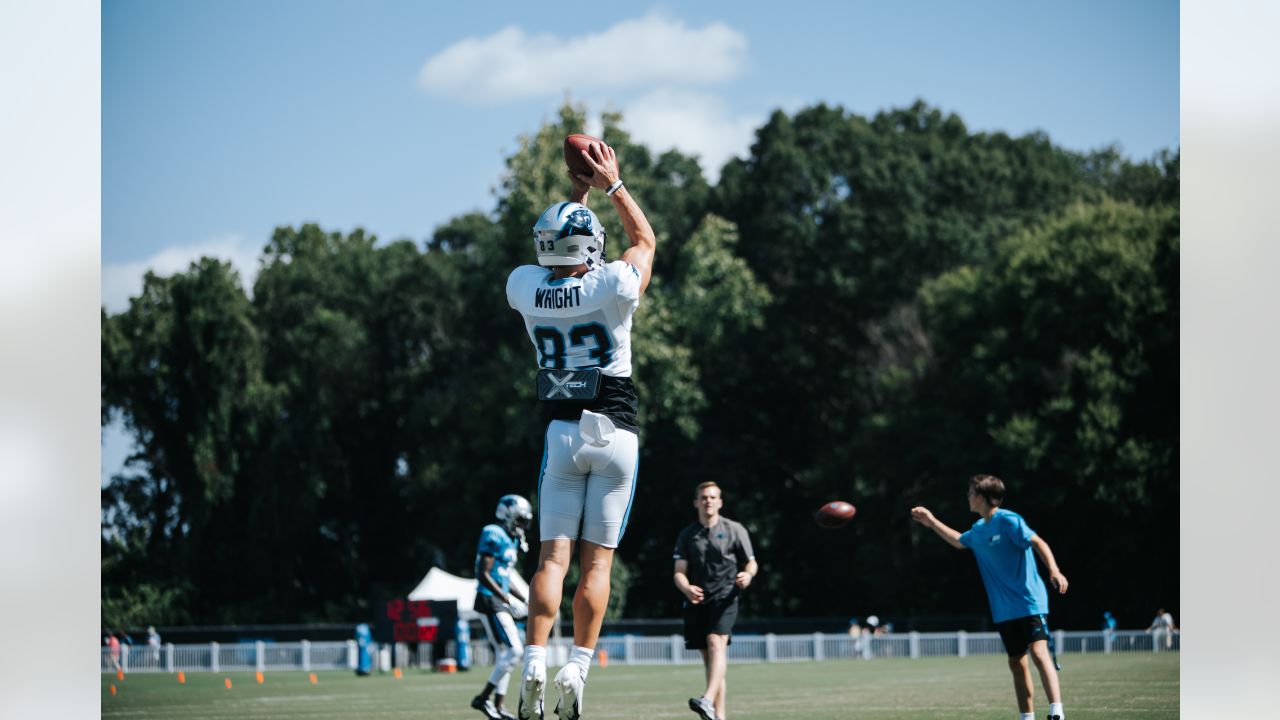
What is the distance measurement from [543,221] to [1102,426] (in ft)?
109

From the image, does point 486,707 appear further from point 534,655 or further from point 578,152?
point 578,152

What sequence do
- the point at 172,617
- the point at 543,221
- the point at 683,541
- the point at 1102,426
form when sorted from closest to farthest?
the point at 543,221
the point at 683,541
the point at 1102,426
the point at 172,617

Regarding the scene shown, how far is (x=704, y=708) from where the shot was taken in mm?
11180

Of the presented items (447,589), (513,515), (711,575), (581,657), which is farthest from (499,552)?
(447,589)

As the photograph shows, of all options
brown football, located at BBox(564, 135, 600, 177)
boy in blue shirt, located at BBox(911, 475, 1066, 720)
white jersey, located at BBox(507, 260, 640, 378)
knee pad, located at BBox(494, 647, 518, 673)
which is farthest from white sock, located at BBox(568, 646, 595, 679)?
knee pad, located at BBox(494, 647, 518, 673)

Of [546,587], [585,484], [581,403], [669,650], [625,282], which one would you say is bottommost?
[669,650]

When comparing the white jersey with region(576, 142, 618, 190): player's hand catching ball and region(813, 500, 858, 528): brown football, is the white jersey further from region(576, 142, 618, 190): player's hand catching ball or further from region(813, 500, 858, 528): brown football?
region(813, 500, 858, 528): brown football

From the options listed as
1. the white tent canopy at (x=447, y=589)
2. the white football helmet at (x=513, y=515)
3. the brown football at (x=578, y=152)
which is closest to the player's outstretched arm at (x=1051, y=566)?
the brown football at (x=578, y=152)

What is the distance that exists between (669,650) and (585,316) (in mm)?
28949

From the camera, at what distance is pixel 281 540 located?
4984 cm

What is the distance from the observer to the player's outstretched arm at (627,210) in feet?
28.3

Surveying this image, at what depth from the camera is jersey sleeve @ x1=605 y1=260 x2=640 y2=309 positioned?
27.6 ft
